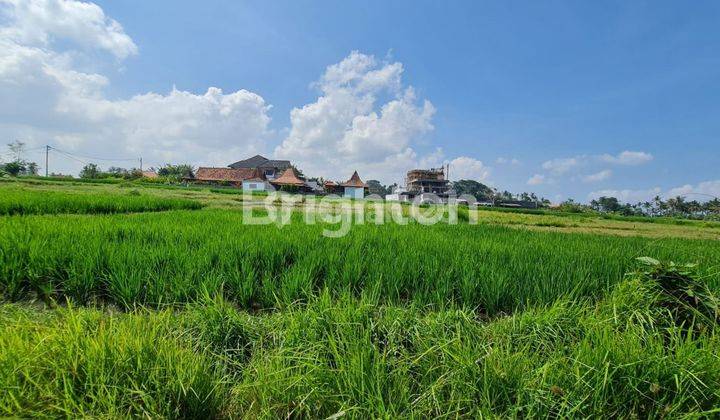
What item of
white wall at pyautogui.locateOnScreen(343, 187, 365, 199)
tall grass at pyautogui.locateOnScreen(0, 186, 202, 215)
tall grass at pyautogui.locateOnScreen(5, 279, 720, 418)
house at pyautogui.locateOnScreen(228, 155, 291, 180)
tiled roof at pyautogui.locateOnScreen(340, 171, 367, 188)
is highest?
house at pyautogui.locateOnScreen(228, 155, 291, 180)

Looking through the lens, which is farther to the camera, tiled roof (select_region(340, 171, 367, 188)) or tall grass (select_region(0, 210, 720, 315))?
tiled roof (select_region(340, 171, 367, 188))

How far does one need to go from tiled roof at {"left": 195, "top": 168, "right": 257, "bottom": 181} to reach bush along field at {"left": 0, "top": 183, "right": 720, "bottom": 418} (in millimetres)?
48628

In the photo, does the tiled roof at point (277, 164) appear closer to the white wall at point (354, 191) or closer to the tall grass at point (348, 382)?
the white wall at point (354, 191)

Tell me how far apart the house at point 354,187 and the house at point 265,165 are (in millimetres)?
11299

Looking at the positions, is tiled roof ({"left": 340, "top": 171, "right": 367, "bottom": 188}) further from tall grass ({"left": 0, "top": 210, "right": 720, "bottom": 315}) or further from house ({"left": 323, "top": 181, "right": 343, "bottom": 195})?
tall grass ({"left": 0, "top": 210, "right": 720, "bottom": 315})

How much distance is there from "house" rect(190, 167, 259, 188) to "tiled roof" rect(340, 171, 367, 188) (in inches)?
569

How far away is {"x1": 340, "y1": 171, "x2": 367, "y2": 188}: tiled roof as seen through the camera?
173 feet

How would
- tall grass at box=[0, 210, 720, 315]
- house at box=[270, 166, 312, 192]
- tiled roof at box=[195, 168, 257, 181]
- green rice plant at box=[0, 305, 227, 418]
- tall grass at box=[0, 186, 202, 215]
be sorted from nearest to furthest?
green rice plant at box=[0, 305, 227, 418]
tall grass at box=[0, 210, 720, 315]
tall grass at box=[0, 186, 202, 215]
house at box=[270, 166, 312, 192]
tiled roof at box=[195, 168, 257, 181]

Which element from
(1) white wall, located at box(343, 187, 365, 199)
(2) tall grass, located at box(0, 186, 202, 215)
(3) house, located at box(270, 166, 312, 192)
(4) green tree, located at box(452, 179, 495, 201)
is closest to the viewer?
(2) tall grass, located at box(0, 186, 202, 215)

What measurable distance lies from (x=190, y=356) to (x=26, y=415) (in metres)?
0.54

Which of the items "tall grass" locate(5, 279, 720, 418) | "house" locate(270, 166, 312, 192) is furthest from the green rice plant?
"house" locate(270, 166, 312, 192)

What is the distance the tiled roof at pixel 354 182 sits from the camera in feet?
173

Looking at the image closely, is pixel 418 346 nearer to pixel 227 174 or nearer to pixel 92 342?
pixel 92 342

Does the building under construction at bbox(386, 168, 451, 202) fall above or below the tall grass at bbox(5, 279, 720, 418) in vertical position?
above
